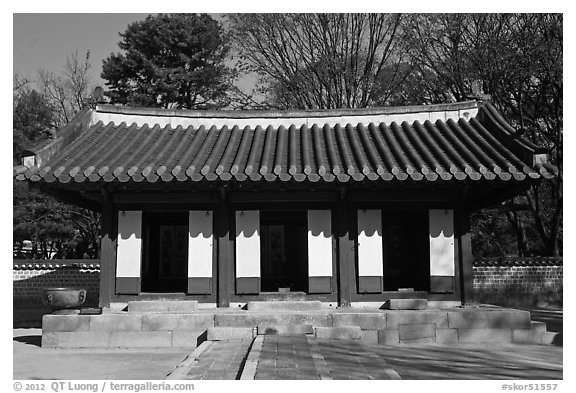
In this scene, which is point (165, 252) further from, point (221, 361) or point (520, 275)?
point (520, 275)

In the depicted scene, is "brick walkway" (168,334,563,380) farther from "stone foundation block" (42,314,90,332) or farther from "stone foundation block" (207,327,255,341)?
"stone foundation block" (42,314,90,332)

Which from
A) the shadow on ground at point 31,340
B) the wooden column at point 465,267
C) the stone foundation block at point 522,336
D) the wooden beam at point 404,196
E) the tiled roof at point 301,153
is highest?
the tiled roof at point 301,153

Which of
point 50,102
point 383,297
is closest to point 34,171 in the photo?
point 383,297

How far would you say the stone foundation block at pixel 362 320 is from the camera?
9180mm

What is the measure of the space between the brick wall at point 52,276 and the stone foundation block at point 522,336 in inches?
558

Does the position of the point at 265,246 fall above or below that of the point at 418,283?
above

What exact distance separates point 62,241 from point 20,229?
7.79ft

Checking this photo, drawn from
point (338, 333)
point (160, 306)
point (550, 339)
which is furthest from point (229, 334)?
point (550, 339)

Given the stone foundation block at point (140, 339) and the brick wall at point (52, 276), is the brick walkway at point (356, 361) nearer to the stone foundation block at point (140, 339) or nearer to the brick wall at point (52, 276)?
the stone foundation block at point (140, 339)

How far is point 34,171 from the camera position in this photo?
29.6 ft

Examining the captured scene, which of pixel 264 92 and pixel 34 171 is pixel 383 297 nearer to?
pixel 34 171

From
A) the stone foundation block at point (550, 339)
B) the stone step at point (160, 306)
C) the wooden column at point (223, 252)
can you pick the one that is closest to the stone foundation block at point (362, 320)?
the wooden column at point (223, 252)

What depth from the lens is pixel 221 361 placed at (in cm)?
694

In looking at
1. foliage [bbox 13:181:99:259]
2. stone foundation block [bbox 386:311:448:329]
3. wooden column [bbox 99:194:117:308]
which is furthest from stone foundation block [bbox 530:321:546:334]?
foliage [bbox 13:181:99:259]
